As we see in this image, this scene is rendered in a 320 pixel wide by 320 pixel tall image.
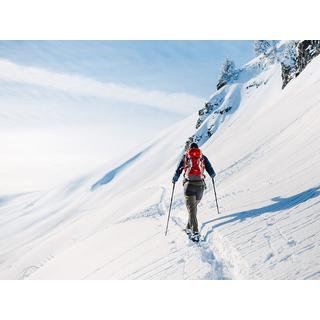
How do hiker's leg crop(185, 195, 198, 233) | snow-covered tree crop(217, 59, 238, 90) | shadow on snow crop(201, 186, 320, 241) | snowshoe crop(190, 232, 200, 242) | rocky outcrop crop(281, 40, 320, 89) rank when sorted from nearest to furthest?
snowshoe crop(190, 232, 200, 242), shadow on snow crop(201, 186, 320, 241), hiker's leg crop(185, 195, 198, 233), rocky outcrop crop(281, 40, 320, 89), snow-covered tree crop(217, 59, 238, 90)

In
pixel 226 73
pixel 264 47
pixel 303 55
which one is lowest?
pixel 303 55

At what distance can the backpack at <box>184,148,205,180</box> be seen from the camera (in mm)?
8078

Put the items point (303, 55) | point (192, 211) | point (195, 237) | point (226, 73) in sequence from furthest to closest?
point (226, 73) < point (303, 55) < point (192, 211) < point (195, 237)

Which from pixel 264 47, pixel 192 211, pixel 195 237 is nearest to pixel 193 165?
pixel 192 211

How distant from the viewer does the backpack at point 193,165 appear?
8.08m

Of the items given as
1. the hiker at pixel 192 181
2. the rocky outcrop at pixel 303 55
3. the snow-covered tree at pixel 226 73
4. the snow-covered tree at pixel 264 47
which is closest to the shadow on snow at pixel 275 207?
the hiker at pixel 192 181

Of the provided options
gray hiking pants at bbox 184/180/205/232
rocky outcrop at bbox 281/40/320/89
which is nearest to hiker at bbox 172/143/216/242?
gray hiking pants at bbox 184/180/205/232

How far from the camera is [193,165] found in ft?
26.7

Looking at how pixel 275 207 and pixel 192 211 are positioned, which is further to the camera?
pixel 192 211

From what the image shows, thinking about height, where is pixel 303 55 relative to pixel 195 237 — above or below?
above

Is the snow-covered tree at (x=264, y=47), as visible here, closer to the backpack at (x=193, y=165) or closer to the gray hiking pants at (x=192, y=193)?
the backpack at (x=193, y=165)

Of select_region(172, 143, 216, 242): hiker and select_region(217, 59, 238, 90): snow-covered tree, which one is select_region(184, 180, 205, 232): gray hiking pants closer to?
select_region(172, 143, 216, 242): hiker

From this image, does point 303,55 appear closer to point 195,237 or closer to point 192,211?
point 192,211
